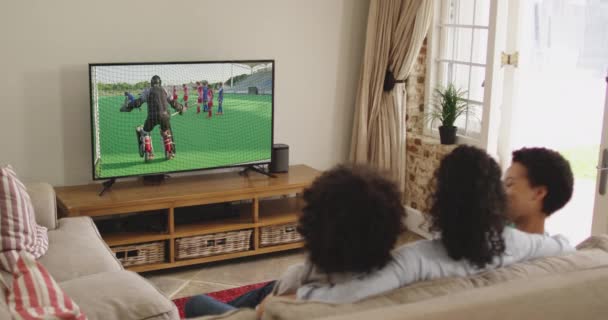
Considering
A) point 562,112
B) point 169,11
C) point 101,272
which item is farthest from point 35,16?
point 562,112

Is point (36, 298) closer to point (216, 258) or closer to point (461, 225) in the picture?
point (461, 225)

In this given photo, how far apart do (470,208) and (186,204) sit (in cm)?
271

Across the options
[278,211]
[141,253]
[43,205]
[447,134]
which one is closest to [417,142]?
[447,134]

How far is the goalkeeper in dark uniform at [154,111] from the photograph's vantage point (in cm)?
436

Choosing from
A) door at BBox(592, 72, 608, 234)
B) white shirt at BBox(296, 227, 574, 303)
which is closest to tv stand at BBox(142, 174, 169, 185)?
→ door at BBox(592, 72, 608, 234)

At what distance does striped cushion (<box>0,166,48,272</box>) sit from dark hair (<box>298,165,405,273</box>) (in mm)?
1818

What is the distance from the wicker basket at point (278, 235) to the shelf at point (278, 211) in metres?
0.05

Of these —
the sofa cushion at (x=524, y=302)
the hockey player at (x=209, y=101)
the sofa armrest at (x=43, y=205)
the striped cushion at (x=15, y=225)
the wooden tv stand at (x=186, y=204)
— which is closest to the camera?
the sofa cushion at (x=524, y=302)

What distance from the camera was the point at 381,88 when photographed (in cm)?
519

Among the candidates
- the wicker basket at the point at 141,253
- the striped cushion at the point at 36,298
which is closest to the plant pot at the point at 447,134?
the wicker basket at the point at 141,253

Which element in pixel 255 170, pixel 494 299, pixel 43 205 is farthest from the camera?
pixel 255 170

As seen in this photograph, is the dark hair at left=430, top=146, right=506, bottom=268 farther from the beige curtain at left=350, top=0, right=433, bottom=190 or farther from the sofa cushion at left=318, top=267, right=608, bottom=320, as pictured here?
the beige curtain at left=350, top=0, right=433, bottom=190

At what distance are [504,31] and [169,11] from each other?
203cm

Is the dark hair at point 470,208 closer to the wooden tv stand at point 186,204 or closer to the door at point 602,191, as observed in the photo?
the door at point 602,191
